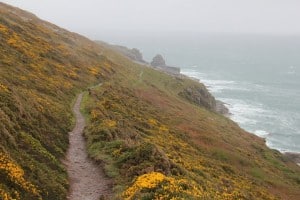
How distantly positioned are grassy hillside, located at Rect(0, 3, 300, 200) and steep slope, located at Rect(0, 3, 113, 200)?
0.27 ft

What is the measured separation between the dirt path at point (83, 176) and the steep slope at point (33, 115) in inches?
32.3

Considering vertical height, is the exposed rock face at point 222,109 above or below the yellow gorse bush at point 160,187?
below

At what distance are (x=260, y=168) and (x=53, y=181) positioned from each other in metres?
40.3

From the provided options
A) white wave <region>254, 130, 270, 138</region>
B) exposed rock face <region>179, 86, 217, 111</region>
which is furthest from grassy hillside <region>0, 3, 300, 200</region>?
white wave <region>254, 130, 270, 138</region>

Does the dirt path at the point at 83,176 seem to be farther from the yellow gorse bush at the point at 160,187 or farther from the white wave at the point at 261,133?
the white wave at the point at 261,133

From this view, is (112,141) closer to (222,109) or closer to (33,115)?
(33,115)

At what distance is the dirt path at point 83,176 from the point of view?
25953 millimetres

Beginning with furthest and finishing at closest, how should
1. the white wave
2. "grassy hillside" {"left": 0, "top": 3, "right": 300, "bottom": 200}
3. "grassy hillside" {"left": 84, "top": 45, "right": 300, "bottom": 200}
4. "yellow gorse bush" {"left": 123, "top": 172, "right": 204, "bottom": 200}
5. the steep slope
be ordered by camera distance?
1. the white wave
2. "grassy hillside" {"left": 84, "top": 45, "right": 300, "bottom": 200}
3. "grassy hillside" {"left": 0, "top": 3, "right": 300, "bottom": 200}
4. the steep slope
5. "yellow gorse bush" {"left": 123, "top": 172, "right": 204, "bottom": 200}

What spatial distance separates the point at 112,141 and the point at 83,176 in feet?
22.1

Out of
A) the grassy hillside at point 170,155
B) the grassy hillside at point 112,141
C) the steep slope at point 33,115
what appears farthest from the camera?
the grassy hillside at point 170,155

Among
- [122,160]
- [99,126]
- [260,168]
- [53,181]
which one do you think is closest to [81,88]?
[99,126]

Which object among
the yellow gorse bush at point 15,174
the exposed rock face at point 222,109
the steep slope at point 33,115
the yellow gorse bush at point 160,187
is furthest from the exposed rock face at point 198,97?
the yellow gorse bush at point 15,174

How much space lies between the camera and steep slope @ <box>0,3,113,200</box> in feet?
74.4

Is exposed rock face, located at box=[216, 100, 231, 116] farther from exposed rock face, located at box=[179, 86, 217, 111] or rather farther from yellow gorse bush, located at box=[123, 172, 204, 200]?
yellow gorse bush, located at box=[123, 172, 204, 200]
